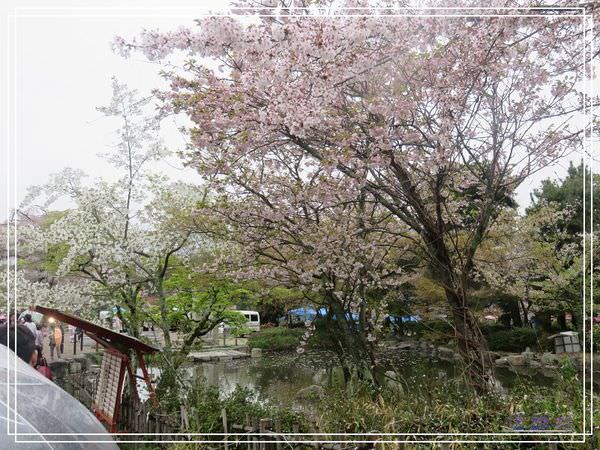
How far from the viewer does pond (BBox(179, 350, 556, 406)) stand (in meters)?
3.22

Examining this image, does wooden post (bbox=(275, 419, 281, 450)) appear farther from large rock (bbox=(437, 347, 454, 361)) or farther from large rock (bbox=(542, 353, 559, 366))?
large rock (bbox=(542, 353, 559, 366))

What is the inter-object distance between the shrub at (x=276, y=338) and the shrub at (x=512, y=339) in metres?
1.18

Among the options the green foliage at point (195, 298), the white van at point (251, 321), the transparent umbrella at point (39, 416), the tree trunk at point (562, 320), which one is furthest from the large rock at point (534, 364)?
the transparent umbrella at point (39, 416)

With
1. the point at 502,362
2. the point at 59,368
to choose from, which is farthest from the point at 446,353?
the point at 59,368

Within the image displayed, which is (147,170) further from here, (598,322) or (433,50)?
(598,322)

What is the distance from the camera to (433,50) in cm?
289

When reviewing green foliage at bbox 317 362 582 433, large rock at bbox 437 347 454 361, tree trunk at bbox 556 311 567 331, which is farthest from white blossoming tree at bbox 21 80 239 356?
tree trunk at bbox 556 311 567 331

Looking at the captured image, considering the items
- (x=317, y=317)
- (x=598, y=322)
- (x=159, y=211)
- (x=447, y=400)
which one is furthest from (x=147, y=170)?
(x=598, y=322)

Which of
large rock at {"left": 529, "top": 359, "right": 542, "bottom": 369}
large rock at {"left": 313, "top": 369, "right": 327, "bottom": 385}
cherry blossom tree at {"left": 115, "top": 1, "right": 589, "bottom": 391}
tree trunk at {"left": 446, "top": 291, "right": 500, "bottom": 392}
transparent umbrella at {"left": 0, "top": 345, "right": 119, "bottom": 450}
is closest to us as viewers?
transparent umbrella at {"left": 0, "top": 345, "right": 119, "bottom": 450}

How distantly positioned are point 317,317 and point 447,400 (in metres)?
0.98

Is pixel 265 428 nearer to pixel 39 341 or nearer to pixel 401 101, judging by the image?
pixel 39 341

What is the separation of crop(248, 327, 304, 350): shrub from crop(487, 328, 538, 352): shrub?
1.18 m

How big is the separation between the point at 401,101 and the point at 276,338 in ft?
5.47

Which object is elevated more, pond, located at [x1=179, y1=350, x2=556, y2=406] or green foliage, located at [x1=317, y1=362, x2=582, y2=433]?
pond, located at [x1=179, y1=350, x2=556, y2=406]
